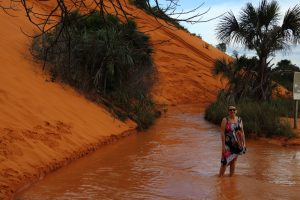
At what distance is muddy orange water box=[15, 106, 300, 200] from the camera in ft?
24.5

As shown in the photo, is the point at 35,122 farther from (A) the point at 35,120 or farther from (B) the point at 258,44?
(B) the point at 258,44

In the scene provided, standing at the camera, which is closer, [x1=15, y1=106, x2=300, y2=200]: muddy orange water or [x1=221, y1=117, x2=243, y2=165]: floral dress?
[x1=15, y1=106, x2=300, y2=200]: muddy orange water

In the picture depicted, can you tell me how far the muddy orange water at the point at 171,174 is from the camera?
7.45m

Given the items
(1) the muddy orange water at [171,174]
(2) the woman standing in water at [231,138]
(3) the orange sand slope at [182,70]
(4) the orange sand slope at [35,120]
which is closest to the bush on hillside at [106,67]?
(4) the orange sand slope at [35,120]

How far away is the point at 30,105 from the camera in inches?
434

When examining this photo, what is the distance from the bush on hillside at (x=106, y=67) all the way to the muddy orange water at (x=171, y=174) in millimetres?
2551

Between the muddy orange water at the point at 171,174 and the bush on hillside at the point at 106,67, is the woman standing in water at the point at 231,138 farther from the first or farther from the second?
the bush on hillside at the point at 106,67

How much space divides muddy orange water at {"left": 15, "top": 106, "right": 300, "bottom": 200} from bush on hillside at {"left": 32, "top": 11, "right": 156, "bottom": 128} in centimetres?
255

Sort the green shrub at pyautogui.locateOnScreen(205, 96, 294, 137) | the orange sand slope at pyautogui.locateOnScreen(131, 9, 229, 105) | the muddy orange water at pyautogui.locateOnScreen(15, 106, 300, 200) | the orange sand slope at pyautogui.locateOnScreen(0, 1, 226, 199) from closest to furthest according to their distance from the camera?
the muddy orange water at pyautogui.locateOnScreen(15, 106, 300, 200)
the orange sand slope at pyautogui.locateOnScreen(0, 1, 226, 199)
the green shrub at pyautogui.locateOnScreen(205, 96, 294, 137)
the orange sand slope at pyautogui.locateOnScreen(131, 9, 229, 105)

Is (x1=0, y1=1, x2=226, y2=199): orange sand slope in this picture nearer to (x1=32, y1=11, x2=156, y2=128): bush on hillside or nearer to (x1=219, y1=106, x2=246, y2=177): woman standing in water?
(x1=32, y1=11, x2=156, y2=128): bush on hillside

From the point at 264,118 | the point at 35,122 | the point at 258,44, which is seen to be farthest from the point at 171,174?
the point at 258,44

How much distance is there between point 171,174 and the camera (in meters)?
9.06

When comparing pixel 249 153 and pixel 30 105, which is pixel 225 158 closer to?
pixel 249 153

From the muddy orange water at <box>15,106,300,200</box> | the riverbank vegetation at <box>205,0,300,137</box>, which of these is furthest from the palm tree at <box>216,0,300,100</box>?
the muddy orange water at <box>15,106,300,200</box>
